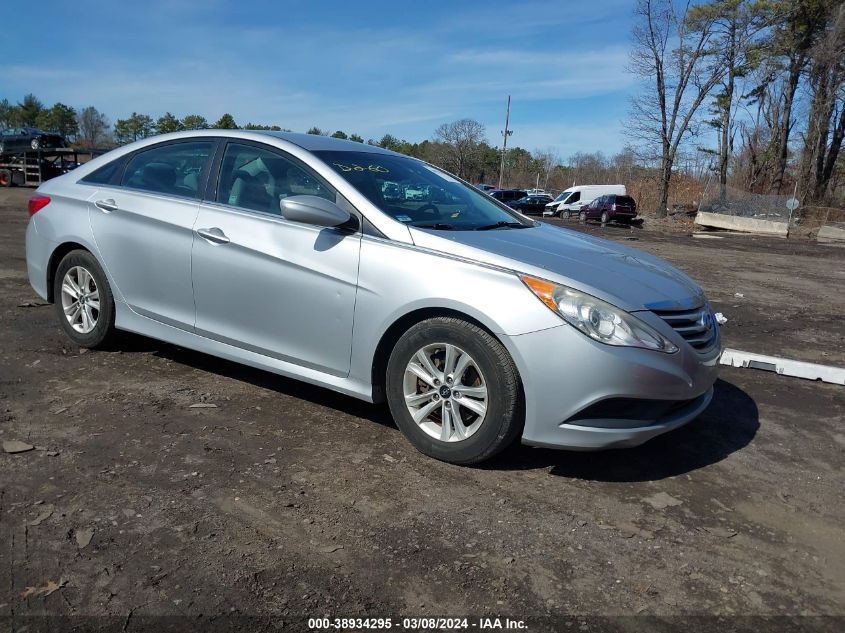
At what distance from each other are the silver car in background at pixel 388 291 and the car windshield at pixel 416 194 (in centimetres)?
2

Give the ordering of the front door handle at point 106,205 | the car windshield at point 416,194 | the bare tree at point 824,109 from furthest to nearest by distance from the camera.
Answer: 1. the bare tree at point 824,109
2. the front door handle at point 106,205
3. the car windshield at point 416,194

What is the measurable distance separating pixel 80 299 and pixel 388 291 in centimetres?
273

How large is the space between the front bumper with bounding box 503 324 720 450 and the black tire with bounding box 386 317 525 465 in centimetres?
7

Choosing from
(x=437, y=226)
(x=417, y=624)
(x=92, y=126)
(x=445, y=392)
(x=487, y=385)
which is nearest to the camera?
(x=417, y=624)

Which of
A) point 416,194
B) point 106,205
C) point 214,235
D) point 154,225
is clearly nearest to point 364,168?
point 416,194

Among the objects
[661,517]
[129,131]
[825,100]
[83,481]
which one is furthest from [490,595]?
[129,131]

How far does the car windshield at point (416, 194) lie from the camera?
3906 mm

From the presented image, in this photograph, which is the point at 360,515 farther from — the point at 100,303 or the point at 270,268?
the point at 100,303

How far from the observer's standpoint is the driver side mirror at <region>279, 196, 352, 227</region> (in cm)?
367

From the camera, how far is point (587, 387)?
3119 millimetres

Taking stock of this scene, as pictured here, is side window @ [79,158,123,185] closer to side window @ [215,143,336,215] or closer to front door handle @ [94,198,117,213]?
front door handle @ [94,198,117,213]

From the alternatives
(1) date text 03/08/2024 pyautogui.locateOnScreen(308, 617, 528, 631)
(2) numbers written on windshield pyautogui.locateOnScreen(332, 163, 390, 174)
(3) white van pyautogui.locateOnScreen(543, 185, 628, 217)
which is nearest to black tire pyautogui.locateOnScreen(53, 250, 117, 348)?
(2) numbers written on windshield pyautogui.locateOnScreen(332, 163, 390, 174)

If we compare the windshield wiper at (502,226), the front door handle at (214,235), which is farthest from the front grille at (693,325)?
the front door handle at (214,235)

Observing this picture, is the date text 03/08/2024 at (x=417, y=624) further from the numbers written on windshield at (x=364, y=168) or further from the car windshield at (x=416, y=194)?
the numbers written on windshield at (x=364, y=168)
